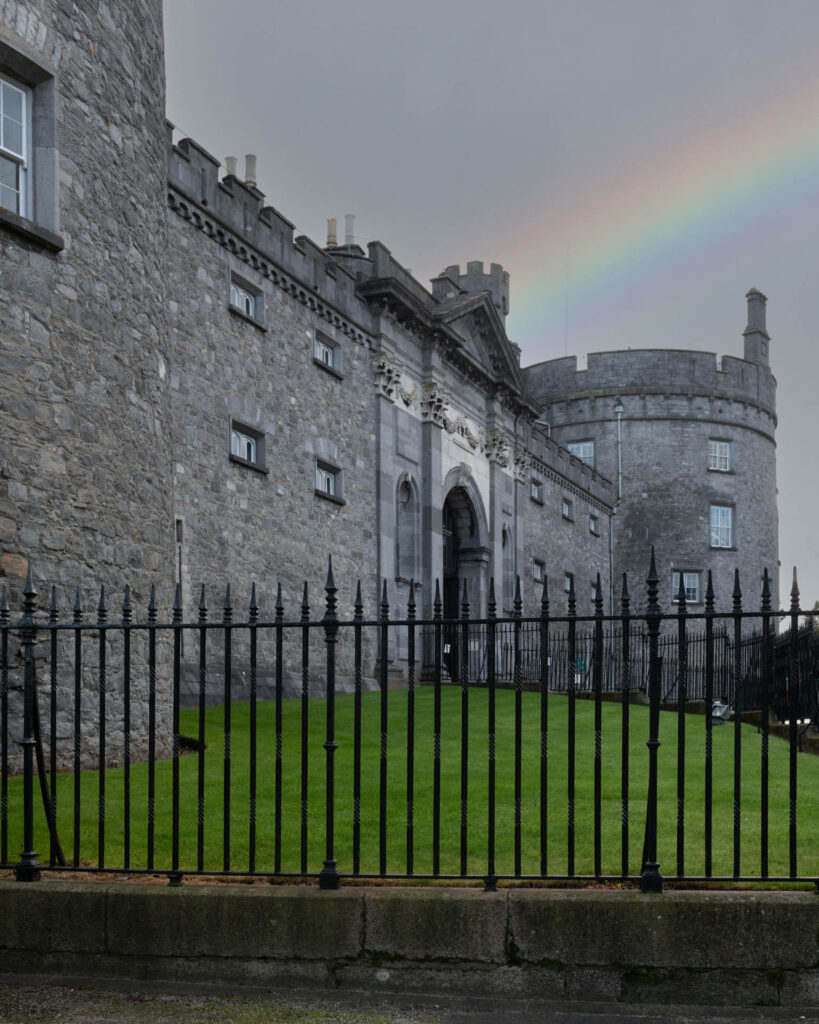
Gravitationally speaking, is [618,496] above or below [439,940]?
above

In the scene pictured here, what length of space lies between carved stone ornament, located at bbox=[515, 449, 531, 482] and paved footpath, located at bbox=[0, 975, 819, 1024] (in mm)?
25207

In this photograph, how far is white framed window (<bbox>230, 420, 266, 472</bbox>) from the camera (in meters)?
16.5

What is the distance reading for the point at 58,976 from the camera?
474cm

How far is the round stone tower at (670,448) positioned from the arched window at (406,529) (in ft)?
62.2

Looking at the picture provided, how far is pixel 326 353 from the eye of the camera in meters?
19.9

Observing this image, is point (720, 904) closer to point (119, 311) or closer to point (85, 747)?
point (85, 747)

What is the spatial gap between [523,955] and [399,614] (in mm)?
16745

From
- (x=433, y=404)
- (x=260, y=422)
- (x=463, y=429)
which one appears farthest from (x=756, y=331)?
(x=260, y=422)

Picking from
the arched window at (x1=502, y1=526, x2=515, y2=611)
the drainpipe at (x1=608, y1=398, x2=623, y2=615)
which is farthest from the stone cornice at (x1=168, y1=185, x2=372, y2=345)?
the drainpipe at (x1=608, y1=398, x2=623, y2=615)

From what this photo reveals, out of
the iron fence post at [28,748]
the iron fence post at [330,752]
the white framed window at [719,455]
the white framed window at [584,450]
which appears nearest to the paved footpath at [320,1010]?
the iron fence post at [330,752]

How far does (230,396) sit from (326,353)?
3954 mm

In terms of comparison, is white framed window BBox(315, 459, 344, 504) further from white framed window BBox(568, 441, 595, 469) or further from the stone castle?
white framed window BBox(568, 441, 595, 469)

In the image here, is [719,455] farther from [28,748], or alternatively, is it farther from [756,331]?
[28,748]

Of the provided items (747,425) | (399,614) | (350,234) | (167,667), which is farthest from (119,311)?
(747,425)
